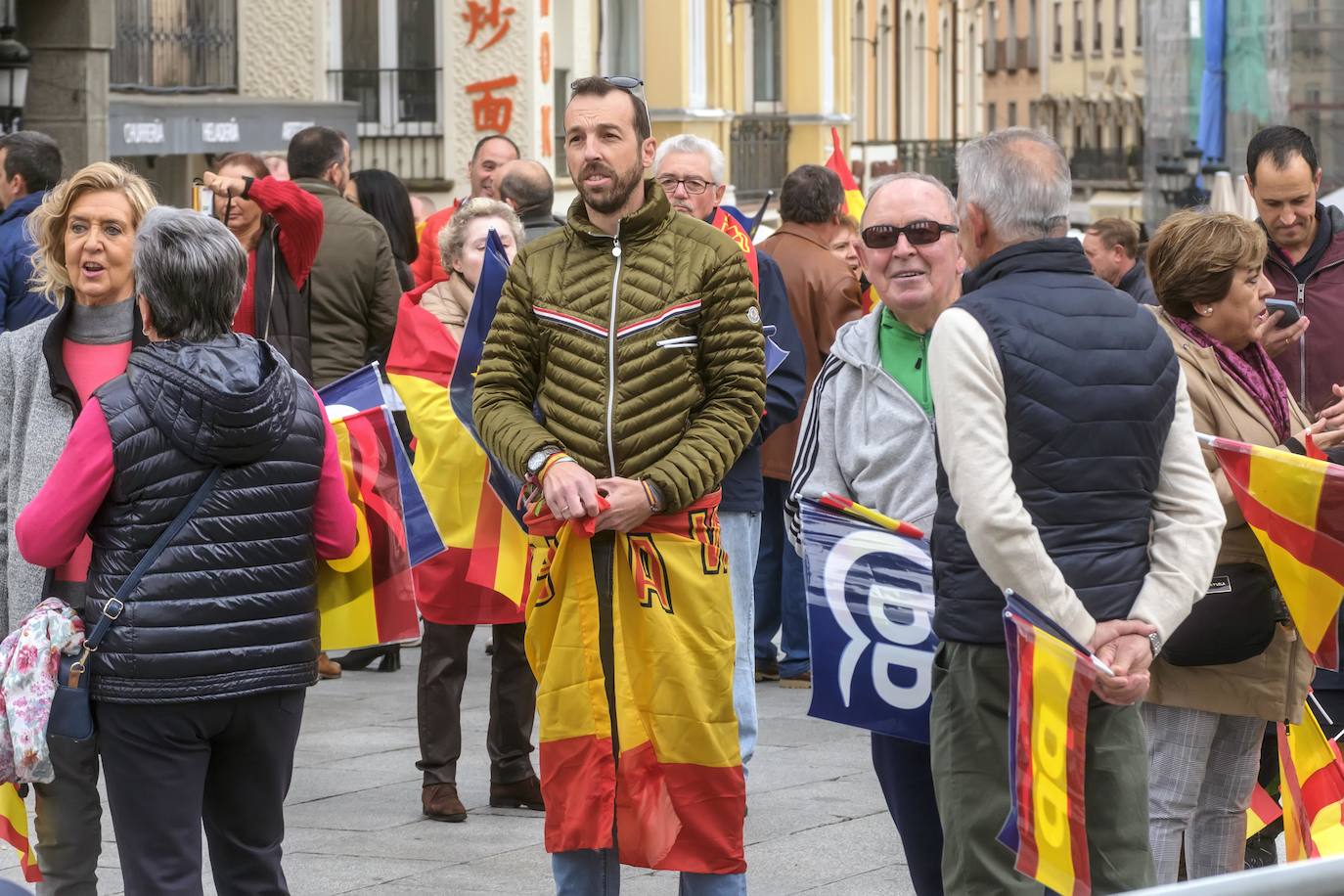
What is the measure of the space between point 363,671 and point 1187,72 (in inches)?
665

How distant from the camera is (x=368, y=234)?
884cm

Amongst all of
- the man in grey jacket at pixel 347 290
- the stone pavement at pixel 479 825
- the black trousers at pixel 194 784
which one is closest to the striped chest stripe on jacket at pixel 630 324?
the black trousers at pixel 194 784

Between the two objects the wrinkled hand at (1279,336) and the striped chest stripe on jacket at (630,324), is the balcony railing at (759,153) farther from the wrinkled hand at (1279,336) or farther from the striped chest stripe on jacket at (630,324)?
the striped chest stripe on jacket at (630,324)

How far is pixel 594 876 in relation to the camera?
5078 millimetres

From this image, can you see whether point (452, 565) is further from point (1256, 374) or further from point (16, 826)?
point (1256, 374)

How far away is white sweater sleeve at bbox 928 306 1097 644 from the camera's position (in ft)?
13.5

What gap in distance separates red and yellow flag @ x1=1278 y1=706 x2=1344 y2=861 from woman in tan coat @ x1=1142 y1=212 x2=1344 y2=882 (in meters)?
0.16

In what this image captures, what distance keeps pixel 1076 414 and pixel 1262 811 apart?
93.1 inches

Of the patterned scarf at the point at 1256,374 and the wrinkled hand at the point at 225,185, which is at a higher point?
the wrinkled hand at the point at 225,185

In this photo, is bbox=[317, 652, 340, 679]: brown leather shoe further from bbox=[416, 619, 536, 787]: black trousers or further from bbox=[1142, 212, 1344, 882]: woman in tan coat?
bbox=[1142, 212, 1344, 882]: woman in tan coat

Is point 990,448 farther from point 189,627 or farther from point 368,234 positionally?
point 368,234

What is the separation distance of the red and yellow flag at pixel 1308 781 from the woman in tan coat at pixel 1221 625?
0.53 ft

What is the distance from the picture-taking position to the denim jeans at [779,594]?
9.41 meters

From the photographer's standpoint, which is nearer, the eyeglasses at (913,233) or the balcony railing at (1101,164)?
the eyeglasses at (913,233)
